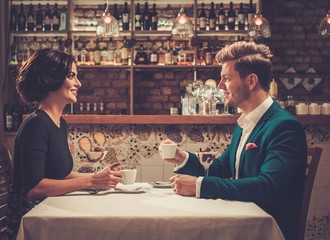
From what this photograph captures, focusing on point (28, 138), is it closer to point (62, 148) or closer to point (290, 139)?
point (62, 148)

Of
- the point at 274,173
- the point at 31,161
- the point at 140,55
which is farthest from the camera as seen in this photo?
the point at 140,55

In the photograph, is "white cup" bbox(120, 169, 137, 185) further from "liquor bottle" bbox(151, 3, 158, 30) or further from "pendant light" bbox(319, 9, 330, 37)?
"liquor bottle" bbox(151, 3, 158, 30)

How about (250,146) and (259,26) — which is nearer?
(250,146)

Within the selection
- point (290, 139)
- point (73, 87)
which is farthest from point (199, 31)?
point (290, 139)

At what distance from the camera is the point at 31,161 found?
6.09ft

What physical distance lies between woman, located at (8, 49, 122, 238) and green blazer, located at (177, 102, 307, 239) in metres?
0.48

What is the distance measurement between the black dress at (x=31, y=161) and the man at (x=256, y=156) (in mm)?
520

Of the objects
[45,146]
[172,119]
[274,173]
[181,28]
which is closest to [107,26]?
Result: [181,28]

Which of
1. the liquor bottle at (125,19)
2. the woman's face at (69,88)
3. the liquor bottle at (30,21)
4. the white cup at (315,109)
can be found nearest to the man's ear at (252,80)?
the woman's face at (69,88)

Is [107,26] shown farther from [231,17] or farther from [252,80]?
[252,80]

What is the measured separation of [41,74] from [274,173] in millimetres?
1081

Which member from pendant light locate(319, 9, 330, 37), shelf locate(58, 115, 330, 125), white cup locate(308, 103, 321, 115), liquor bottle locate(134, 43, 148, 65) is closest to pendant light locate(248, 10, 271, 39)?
pendant light locate(319, 9, 330, 37)

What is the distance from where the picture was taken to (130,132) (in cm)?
374

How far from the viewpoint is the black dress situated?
185cm
